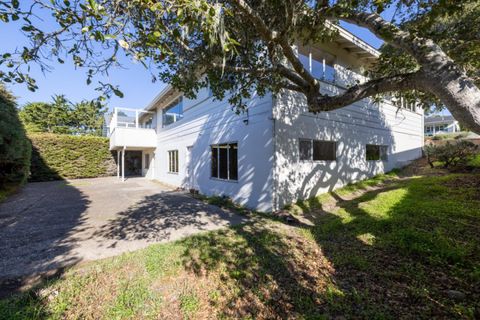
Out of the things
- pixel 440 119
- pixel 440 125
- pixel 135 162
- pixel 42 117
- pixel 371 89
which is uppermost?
pixel 42 117

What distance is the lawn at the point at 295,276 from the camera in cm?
267

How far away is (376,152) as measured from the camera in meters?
10.8

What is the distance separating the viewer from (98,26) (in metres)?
2.84

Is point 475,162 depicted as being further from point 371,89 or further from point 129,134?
point 129,134

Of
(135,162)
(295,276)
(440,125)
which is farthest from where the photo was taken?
(440,125)

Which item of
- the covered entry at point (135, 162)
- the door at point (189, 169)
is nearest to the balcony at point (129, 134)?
the covered entry at point (135, 162)

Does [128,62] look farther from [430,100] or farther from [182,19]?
[430,100]

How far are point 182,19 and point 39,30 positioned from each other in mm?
2186

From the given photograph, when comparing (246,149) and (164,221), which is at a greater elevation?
(246,149)

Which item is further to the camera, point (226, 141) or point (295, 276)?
point (226, 141)

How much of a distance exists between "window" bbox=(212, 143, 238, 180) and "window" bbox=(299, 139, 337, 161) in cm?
239

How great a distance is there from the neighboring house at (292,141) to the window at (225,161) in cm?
4

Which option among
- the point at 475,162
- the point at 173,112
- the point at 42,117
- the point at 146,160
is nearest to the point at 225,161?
the point at 173,112

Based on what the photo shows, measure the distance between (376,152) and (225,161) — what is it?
295 inches
